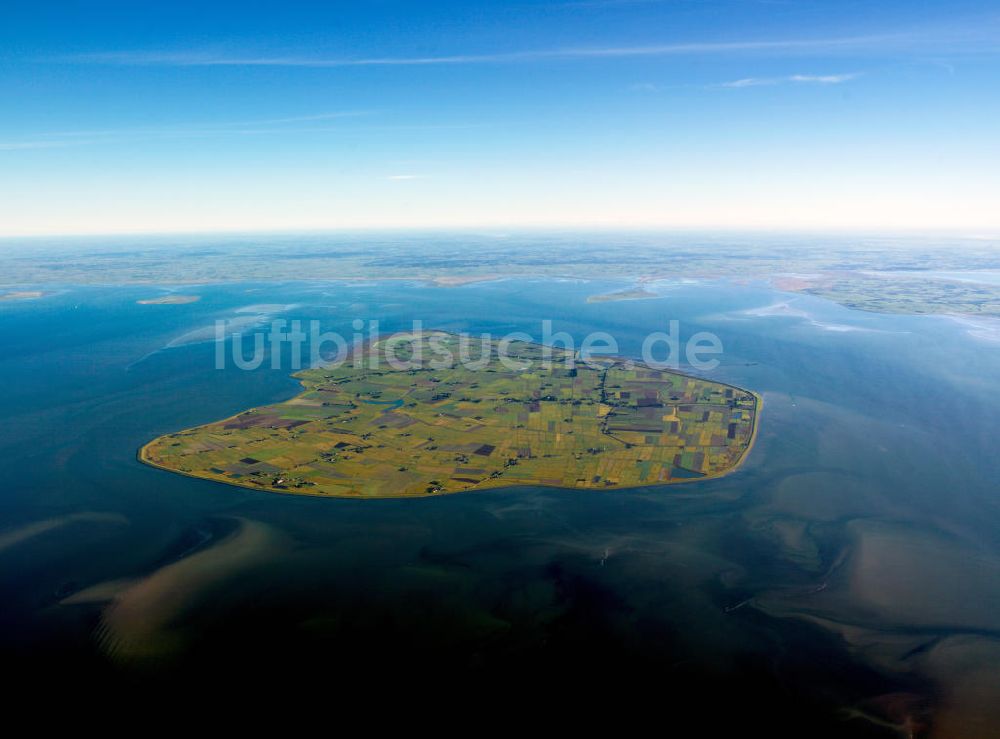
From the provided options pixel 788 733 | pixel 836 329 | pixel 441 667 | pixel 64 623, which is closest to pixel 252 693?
pixel 441 667

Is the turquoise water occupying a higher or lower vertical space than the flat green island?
lower

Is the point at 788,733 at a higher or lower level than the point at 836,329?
lower

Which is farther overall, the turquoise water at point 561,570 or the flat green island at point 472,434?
the flat green island at point 472,434

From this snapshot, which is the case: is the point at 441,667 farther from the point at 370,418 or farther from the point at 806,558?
the point at 370,418

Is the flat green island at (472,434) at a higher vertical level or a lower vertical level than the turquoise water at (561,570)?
higher

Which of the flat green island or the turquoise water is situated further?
the flat green island
